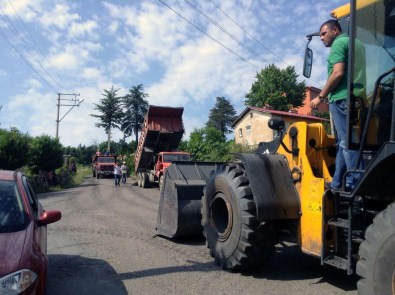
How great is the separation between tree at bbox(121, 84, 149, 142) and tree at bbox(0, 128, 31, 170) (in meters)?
40.3

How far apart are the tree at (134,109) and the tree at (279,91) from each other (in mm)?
18122

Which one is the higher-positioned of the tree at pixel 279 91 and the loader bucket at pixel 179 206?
the tree at pixel 279 91

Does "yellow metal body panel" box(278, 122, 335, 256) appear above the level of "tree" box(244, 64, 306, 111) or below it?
below

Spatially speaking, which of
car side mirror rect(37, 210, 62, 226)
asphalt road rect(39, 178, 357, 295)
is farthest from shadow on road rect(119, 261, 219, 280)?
car side mirror rect(37, 210, 62, 226)

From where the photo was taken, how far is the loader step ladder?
420cm

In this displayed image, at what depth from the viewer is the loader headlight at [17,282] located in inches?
137

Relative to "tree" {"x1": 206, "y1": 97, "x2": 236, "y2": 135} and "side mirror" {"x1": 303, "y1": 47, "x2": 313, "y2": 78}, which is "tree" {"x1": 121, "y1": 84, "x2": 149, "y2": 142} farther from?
"side mirror" {"x1": 303, "y1": 47, "x2": 313, "y2": 78}

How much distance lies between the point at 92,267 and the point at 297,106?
2108 inches

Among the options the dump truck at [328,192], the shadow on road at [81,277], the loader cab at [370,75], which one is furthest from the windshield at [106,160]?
the loader cab at [370,75]

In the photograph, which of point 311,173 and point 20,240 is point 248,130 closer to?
point 311,173

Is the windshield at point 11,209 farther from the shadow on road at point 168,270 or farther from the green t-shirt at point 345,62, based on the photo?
the green t-shirt at point 345,62

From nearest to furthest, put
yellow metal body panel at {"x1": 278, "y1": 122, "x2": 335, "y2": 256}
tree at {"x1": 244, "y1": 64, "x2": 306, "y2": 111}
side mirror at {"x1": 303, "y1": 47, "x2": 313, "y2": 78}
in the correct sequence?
1. yellow metal body panel at {"x1": 278, "y1": 122, "x2": 335, "y2": 256}
2. side mirror at {"x1": 303, "y1": 47, "x2": 313, "y2": 78}
3. tree at {"x1": 244, "y1": 64, "x2": 306, "y2": 111}

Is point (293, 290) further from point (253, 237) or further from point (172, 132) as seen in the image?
point (172, 132)

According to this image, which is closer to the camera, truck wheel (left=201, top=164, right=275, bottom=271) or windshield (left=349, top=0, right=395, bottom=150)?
windshield (left=349, top=0, right=395, bottom=150)
